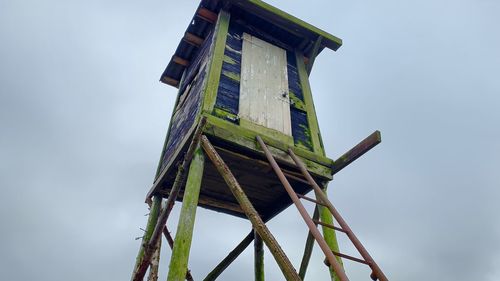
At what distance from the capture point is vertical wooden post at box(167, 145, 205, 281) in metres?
3.39

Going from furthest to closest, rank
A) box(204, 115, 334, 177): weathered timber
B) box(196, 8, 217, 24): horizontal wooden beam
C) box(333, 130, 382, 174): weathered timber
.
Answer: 1. box(196, 8, 217, 24): horizontal wooden beam
2. box(204, 115, 334, 177): weathered timber
3. box(333, 130, 382, 174): weathered timber

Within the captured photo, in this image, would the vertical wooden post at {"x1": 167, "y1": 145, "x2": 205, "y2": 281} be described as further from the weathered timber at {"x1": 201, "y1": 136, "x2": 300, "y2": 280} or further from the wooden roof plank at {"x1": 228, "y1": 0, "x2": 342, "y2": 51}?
the wooden roof plank at {"x1": 228, "y1": 0, "x2": 342, "y2": 51}

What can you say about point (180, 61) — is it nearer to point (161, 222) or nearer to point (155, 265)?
point (161, 222)

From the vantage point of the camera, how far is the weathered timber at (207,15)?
686 cm

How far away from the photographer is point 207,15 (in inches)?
272

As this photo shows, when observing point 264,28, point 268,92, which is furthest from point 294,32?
point 268,92

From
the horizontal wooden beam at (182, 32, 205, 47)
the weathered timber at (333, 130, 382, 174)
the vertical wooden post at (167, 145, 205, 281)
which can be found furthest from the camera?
the horizontal wooden beam at (182, 32, 205, 47)

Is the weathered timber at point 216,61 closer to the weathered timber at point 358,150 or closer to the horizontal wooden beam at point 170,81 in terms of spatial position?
the weathered timber at point 358,150

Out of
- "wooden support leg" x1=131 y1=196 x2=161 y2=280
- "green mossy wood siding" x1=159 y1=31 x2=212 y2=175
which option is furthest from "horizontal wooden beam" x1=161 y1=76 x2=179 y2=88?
"wooden support leg" x1=131 y1=196 x2=161 y2=280

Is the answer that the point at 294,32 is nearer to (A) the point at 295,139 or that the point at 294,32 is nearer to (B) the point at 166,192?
(A) the point at 295,139

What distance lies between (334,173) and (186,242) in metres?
2.58

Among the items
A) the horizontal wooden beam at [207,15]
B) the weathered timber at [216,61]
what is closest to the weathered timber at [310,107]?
the weathered timber at [216,61]

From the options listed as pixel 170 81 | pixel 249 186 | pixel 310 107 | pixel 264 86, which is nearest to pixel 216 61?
pixel 264 86

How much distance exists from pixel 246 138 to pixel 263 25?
319 centimetres
